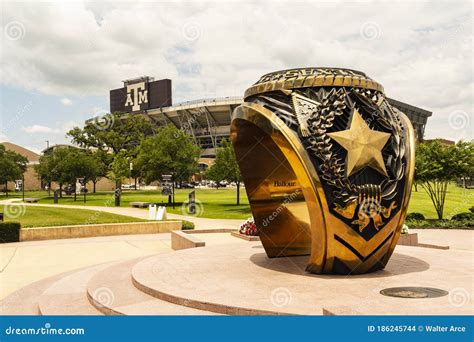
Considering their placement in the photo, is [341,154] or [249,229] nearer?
[341,154]

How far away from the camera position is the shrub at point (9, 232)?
19.2 metres

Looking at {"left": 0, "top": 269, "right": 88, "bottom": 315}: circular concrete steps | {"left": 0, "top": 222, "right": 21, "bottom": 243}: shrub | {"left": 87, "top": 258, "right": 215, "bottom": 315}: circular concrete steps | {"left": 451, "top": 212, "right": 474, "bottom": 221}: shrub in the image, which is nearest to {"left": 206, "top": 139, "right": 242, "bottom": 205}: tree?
{"left": 451, "top": 212, "right": 474, "bottom": 221}: shrub

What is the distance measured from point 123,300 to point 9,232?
1334 centimetres

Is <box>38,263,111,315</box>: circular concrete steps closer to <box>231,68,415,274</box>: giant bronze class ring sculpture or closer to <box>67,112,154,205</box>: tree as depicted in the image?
<box>231,68,415,274</box>: giant bronze class ring sculpture

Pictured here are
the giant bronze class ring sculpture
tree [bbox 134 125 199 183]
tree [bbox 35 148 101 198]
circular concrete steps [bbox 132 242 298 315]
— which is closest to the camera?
circular concrete steps [bbox 132 242 298 315]

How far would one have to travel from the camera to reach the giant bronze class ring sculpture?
27.7ft

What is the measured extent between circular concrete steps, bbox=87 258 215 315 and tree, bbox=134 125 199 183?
1180 inches

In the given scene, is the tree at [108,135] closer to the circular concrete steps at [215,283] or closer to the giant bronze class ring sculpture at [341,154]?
the circular concrete steps at [215,283]

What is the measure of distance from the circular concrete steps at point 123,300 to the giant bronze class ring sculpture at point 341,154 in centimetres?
287

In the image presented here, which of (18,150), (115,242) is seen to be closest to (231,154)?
(115,242)

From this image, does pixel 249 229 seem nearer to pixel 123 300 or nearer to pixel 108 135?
pixel 123 300

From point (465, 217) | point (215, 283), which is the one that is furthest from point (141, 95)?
point (215, 283)

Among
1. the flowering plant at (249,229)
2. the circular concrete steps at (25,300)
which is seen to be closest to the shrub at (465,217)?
the flowering plant at (249,229)

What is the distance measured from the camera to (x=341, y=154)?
337 inches
